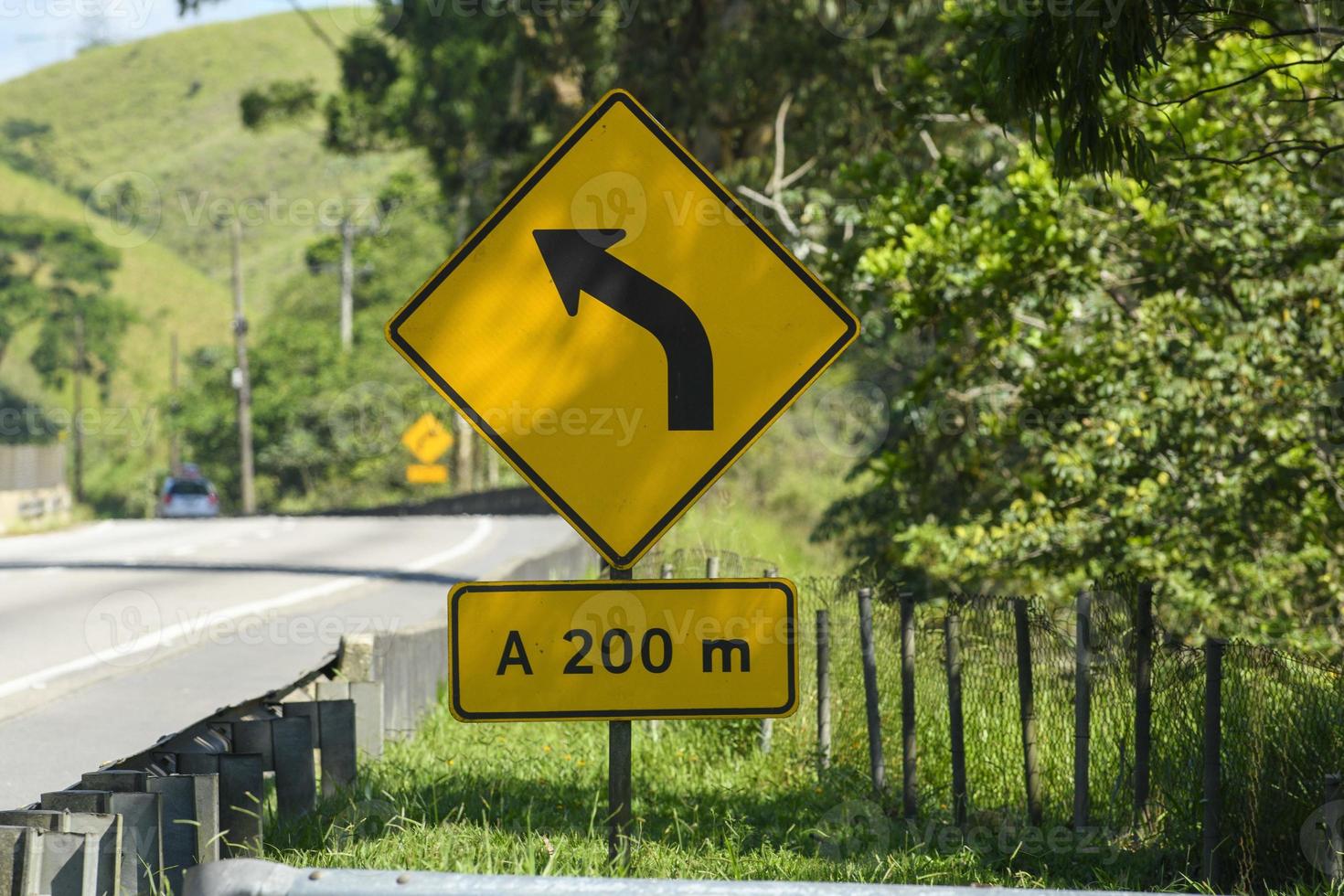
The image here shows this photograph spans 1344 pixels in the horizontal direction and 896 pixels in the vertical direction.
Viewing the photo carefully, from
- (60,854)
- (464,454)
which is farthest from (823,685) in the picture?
(464,454)

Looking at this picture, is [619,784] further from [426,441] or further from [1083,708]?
[426,441]

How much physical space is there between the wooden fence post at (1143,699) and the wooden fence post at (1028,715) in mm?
417

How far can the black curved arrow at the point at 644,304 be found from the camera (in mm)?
4434

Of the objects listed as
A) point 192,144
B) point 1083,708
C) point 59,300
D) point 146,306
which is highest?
point 192,144

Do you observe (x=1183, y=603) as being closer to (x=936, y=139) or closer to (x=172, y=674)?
(x=172, y=674)

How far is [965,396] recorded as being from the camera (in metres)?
Result: 12.1

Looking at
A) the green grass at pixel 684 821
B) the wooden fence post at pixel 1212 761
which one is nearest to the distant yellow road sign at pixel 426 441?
the green grass at pixel 684 821

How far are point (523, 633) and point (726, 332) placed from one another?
1.01 m

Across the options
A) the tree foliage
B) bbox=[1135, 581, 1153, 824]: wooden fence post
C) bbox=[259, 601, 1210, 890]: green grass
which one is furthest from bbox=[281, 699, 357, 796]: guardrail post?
the tree foliage

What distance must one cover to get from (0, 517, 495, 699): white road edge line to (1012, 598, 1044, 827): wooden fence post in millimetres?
6378

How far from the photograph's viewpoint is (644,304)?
14.7ft

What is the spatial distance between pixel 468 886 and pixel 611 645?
6.03 feet

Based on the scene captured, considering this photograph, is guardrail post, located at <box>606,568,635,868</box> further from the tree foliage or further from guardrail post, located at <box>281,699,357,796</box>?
the tree foliage

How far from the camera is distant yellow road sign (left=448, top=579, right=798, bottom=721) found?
432 cm
